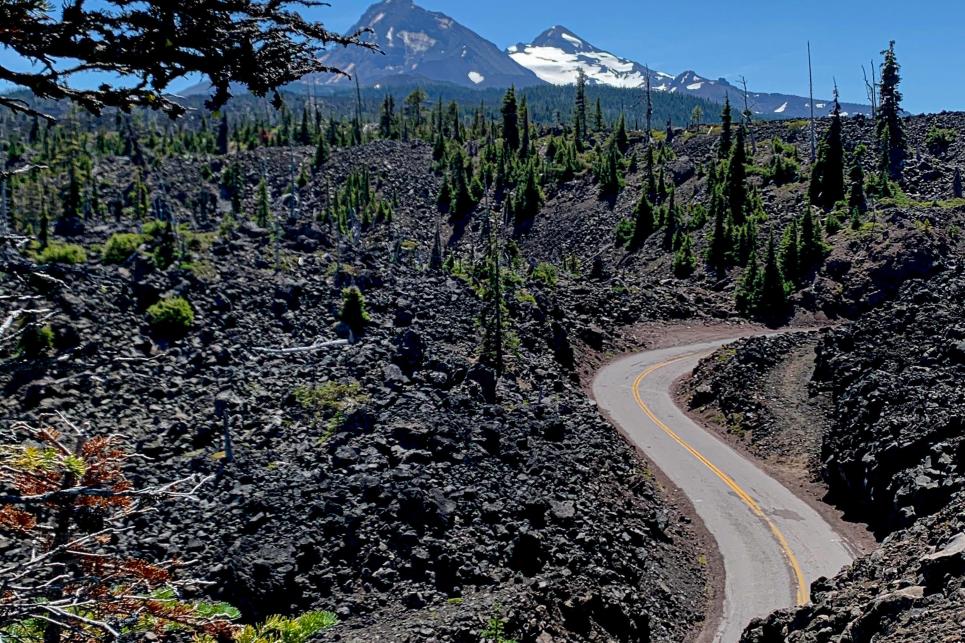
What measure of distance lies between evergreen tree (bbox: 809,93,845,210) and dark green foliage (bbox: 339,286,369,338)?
156 ft

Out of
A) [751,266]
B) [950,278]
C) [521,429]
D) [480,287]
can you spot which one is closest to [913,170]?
[751,266]

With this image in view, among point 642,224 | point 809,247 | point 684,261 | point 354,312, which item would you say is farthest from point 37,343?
point 642,224

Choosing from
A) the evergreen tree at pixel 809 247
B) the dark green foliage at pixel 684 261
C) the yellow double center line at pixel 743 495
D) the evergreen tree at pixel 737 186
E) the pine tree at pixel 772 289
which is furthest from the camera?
the evergreen tree at pixel 737 186

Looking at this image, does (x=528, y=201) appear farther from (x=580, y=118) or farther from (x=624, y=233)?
(x=580, y=118)

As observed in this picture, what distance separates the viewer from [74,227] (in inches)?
2201

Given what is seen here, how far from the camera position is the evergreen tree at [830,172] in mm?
66250

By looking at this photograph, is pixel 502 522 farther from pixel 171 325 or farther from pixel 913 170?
pixel 913 170

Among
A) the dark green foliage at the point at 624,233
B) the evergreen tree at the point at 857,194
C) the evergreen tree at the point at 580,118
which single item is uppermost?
the evergreen tree at the point at 580,118

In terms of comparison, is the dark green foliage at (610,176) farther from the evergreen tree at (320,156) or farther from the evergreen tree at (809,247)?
the evergreen tree at (320,156)

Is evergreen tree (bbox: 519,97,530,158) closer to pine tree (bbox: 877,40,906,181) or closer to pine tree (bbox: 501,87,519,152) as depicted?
pine tree (bbox: 501,87,519,152)

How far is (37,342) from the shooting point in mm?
32719

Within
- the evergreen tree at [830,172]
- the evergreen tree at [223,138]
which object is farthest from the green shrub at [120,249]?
the evergreen tree at [223,138]

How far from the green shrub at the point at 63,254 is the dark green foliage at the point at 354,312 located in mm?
17310

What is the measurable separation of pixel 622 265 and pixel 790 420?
38.4 metres
